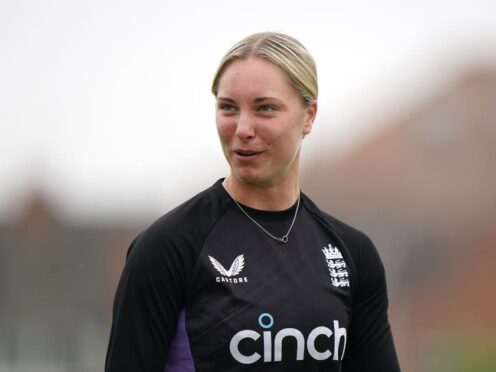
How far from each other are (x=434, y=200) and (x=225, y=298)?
20943 millimetres

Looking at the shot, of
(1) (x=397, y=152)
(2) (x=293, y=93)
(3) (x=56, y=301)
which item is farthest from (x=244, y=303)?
(1) (x=397, y=152)

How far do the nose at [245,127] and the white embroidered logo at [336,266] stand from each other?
0.44 meters

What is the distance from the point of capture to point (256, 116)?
256 centimetres

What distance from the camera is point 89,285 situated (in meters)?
12.2

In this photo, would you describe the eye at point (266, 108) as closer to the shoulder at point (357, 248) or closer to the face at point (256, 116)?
the face at point (256, 116)

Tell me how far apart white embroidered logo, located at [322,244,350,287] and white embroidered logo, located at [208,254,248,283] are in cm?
27

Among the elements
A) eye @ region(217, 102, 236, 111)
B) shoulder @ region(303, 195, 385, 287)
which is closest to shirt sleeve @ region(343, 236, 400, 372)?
shoulder @ region(303, 195, 385, 287)

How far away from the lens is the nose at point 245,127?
8.31 feet

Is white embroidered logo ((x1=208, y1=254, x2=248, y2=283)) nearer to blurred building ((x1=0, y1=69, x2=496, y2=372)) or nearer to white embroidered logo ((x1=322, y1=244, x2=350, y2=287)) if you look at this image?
white embroidered logo ((x1=322, y1=244, x2=350, y2=287))

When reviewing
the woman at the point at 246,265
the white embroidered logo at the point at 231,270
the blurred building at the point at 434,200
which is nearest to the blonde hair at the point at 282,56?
the woman at the point at 246,265

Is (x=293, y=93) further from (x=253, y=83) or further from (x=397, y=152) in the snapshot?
(x=397, y=152)

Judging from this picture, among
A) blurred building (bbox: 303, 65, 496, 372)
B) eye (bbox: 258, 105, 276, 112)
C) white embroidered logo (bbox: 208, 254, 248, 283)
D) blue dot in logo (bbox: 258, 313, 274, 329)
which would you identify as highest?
blurred building (bbox: 303, 65, 496, 372)

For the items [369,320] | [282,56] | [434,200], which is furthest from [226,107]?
[434,200]

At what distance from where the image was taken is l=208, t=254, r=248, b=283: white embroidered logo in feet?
8.44
